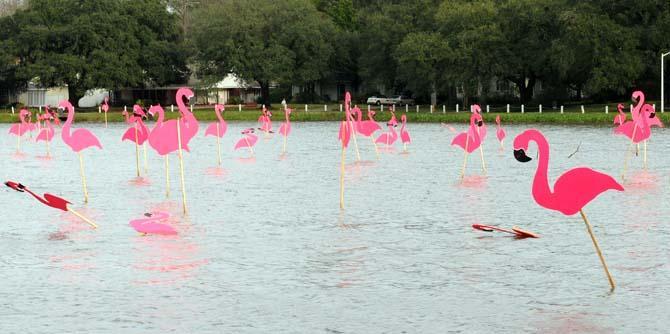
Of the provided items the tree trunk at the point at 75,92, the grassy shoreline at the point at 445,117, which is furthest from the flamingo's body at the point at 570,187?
the tree trunk at the point at 75,92

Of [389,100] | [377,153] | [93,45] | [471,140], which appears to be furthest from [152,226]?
[389,100]

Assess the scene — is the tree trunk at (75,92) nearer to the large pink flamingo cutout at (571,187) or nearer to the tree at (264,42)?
the tree at (264,42)

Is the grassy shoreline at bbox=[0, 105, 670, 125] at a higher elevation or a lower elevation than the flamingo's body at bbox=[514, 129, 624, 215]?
lower

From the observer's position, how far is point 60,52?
7688 cm

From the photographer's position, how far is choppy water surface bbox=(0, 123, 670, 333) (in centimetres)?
1065

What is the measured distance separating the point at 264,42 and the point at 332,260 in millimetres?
63287

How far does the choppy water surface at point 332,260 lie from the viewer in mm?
10648

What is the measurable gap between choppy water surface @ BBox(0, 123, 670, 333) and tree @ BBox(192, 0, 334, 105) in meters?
49.6

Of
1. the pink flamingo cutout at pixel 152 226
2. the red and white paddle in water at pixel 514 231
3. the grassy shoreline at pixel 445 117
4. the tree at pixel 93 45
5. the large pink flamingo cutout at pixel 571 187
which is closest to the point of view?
the large pink flamingo cutout at pixel 571 187

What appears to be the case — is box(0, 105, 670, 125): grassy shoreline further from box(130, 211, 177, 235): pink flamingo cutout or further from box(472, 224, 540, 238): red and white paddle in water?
box(130, 211, 177, 235): pink flamingo cutout

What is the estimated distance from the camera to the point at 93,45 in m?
74.6

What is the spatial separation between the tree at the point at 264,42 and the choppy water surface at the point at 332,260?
4958cm

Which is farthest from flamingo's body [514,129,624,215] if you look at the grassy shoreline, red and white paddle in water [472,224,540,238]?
the grassy shoreline

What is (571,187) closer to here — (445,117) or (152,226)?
(152,226)
